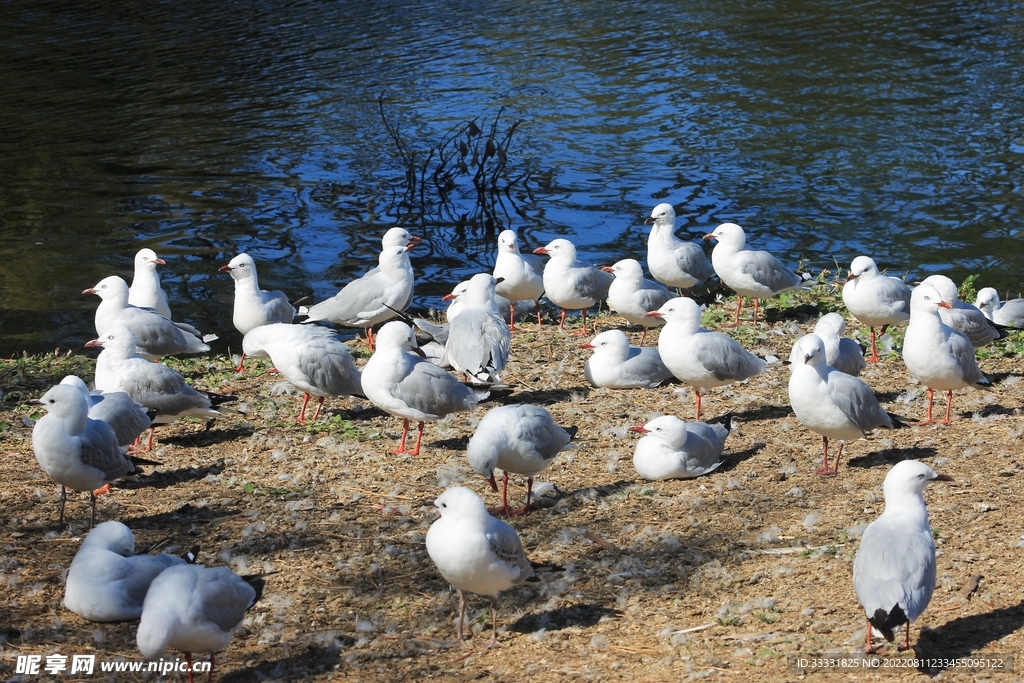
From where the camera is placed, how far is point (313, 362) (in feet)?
26.9

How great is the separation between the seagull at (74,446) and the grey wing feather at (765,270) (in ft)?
20.3

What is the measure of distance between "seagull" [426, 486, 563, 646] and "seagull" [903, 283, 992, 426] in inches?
150

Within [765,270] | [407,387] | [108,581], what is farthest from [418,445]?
[765,270]

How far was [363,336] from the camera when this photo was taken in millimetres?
11695

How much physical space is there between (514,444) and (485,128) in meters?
14.8

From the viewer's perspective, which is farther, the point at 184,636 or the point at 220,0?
the point at 220,0

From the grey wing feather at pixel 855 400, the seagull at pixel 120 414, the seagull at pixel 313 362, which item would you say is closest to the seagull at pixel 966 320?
the grey wing feather at pixel 855 400

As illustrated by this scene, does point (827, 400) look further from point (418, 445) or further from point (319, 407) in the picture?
point (319, 407)

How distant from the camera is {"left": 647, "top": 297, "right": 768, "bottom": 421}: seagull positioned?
26.6ft

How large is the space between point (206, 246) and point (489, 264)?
13.0 ft

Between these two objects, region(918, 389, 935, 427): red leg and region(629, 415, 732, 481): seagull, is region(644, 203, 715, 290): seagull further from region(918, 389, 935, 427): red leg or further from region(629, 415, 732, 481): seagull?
region(629, 415, 732, 481): seagull

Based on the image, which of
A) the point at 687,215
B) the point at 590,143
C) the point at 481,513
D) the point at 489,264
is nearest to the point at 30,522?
the point at 481,513

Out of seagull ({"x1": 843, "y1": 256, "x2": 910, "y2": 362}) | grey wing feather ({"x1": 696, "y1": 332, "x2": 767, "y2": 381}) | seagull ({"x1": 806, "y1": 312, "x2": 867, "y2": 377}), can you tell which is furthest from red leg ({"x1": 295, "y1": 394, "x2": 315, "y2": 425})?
seagull ({"x1": 843, "y1": 256, "x2": 910, "y2": 362})

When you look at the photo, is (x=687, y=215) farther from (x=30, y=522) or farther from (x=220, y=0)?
(x=220, y=0)
